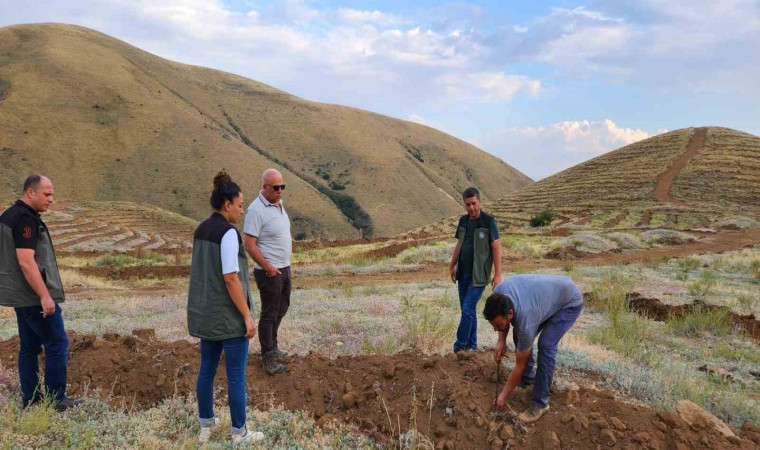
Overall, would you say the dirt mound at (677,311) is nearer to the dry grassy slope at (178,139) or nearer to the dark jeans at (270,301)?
the dark jeans at (270,301)

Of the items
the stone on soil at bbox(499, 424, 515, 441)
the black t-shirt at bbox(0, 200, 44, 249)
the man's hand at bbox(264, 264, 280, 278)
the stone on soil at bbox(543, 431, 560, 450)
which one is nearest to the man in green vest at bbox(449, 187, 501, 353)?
the stone on soil at bbox(499, 424, 515, 441)

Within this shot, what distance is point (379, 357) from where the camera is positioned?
17.0 feet

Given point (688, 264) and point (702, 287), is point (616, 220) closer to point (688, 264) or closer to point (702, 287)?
point (688, 264)

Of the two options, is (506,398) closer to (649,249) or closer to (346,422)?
(346,422)

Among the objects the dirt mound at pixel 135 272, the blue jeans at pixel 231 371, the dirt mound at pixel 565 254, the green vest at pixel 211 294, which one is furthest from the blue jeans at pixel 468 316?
the dirt mound at pixel 565 254

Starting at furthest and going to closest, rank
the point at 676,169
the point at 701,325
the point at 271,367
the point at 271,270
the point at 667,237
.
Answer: the point at 676,169 → the point at 667,237 → the point at 701,325 → the point at 271,367 → the point at 271,270

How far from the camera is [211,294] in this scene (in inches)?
133

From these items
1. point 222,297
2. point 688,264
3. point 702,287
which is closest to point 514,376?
point 222,297

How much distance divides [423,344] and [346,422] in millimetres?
2240

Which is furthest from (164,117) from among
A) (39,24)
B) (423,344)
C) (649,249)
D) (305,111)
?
(423,344)

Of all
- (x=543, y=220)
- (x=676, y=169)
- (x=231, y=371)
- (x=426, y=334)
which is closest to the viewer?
(x=231, y=371)

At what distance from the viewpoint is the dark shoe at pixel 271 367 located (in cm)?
489

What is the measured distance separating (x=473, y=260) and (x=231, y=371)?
10.4ft

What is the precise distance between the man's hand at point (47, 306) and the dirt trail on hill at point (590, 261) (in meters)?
10.6
